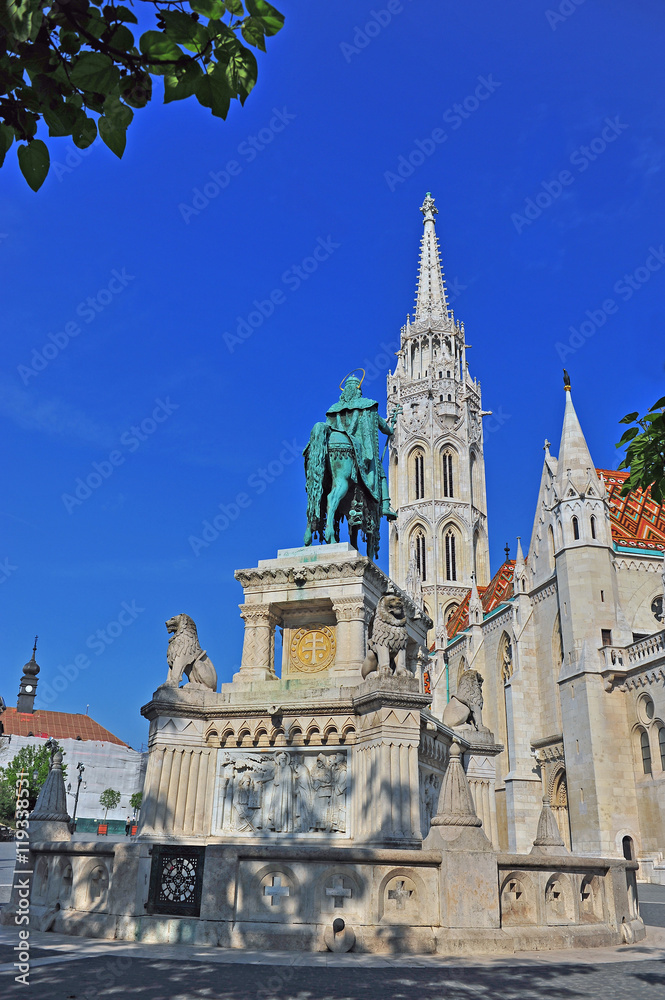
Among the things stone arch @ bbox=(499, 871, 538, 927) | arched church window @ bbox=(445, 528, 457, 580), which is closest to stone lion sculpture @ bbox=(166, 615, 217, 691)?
stone arch @ bbox=(499, 871, 538, 927)

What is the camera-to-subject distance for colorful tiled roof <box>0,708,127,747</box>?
262 feet

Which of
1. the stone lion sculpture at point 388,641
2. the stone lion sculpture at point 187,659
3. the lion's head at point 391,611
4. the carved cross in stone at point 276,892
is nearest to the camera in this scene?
the carved cross in stone at point 276,892

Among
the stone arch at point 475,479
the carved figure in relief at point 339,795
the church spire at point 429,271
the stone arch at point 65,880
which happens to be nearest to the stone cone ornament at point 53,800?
the stone arch at point 65,880

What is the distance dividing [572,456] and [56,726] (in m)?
66.6

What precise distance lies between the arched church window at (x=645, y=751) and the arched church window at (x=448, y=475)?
48850mm

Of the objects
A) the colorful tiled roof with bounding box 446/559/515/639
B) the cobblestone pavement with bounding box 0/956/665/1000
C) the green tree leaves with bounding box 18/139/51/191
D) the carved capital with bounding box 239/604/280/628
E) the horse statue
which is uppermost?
the colorful tiled roof with bounding box 446/559/515/639

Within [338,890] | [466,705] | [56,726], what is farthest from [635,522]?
[56,726]

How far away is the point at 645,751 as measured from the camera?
3161 centimetres

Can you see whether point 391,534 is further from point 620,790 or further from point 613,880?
point 613,880

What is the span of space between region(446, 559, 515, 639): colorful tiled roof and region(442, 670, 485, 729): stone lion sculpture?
115 feet

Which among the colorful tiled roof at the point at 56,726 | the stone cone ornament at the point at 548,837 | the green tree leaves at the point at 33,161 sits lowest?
the stone cone ornament at the point at 548,837

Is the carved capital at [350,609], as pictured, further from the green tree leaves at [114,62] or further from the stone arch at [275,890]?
the green tree leaves at [114,62]

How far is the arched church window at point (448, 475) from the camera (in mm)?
79812

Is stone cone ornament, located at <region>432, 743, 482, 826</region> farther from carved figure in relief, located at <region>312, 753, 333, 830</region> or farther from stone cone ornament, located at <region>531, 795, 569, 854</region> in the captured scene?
stone cone ornament, located at <region>531, 795, 569, 854</region>
